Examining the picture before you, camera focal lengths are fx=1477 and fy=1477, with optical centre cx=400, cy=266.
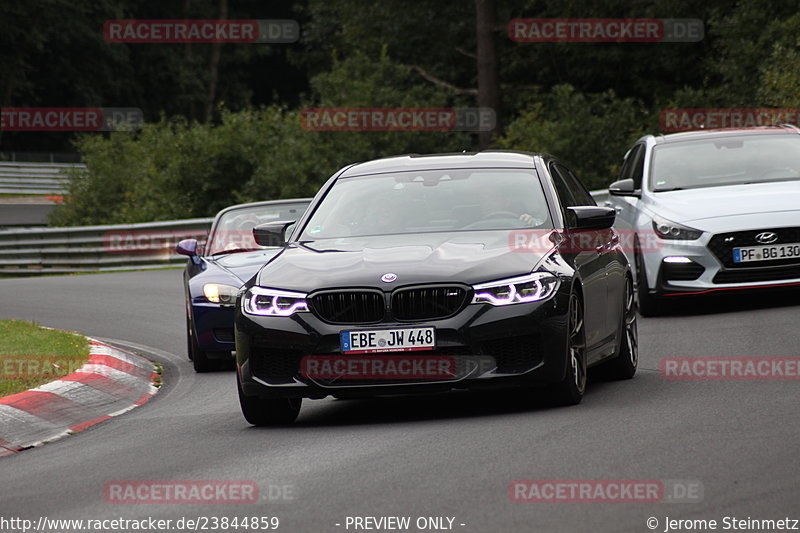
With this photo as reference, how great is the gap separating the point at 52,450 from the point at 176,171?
2742cm

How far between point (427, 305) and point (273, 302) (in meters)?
0.90

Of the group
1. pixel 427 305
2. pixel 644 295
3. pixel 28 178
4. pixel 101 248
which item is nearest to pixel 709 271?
pixel 644 295

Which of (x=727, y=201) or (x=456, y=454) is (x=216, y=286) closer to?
(x=727, y=201)

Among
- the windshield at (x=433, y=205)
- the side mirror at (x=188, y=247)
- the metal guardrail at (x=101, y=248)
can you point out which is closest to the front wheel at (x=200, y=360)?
the side mirror at (x=188, y=247)

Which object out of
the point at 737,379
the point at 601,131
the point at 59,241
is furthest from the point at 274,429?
the point at 601,131

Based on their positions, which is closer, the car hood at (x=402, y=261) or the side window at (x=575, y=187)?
the car hood at (x=402, y=261)

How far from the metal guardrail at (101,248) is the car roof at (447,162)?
1795cm

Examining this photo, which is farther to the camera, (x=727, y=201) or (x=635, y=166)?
(x=635, y=166)

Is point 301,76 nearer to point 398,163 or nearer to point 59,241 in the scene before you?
point 59,241

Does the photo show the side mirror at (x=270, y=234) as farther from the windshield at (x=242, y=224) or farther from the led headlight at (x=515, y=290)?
the windshield at (x=242, y=224)

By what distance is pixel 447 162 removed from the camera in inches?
391

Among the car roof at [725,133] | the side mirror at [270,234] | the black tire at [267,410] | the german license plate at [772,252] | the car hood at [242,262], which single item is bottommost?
the black tire at [267,410]

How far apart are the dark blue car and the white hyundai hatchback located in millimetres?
3772

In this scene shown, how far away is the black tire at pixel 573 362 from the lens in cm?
844
